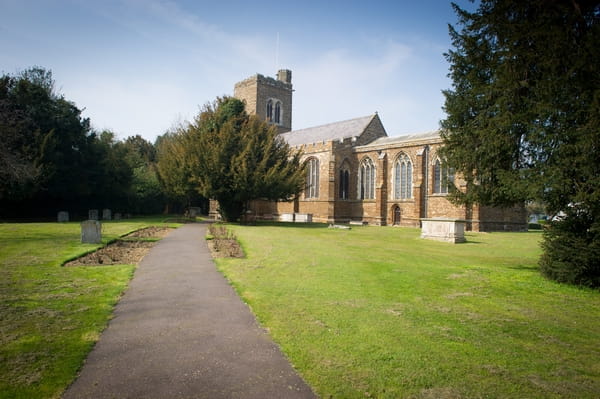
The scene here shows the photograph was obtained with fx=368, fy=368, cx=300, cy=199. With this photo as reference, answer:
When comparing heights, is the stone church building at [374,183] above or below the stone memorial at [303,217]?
above

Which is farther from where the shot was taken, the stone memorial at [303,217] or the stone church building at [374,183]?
the stone memorial at [303,217]

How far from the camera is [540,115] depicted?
8789mm

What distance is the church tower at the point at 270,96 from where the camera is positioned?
2084 inches

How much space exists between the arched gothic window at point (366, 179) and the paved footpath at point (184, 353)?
3011 cm

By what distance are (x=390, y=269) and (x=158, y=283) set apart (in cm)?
583

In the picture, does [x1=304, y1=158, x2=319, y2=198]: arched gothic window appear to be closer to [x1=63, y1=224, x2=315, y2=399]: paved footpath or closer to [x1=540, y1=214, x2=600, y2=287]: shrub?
[x1=540, y1=214, x2=600, y2=287]: shrub

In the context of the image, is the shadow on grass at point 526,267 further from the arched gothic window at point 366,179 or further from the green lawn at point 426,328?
the arched gothic window at point 366,179

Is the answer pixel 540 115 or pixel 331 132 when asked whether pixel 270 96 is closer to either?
pixel 331 132

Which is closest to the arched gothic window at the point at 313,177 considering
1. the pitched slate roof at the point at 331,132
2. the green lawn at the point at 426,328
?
the pitched slate roof at the point at 331,132

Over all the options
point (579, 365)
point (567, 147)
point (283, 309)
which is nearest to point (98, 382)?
point (283, 309)

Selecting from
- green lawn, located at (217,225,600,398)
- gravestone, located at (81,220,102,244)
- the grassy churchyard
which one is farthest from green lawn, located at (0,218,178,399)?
gravestone, located at (81,220,102,244)

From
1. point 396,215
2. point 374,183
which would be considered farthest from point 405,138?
point 396,215

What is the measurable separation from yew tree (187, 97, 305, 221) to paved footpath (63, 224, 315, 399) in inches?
690

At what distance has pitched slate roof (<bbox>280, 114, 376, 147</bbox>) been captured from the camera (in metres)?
38.5
